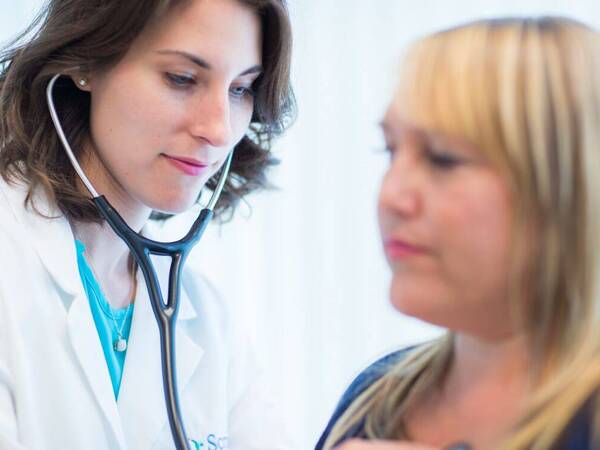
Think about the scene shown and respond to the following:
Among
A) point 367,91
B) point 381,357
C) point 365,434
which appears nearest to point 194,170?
point 381,357

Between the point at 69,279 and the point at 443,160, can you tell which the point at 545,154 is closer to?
the point at 443,160

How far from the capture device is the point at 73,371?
114 centimetres

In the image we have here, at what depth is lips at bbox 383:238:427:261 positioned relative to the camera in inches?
25.3

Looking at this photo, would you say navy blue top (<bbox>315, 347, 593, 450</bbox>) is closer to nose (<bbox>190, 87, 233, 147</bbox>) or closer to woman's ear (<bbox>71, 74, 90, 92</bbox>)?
nose (<bbox>190, 87, 233, 147</bbox>)

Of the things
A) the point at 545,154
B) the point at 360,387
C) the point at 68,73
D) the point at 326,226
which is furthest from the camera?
the point at 326,226

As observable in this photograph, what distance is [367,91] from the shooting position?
1.80 metres

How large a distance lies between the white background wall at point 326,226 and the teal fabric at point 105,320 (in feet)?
1.77

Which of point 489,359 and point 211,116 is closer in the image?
point 489,359

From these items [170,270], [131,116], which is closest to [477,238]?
[170,270]

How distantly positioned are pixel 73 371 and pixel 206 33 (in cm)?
51

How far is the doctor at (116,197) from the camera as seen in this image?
3.70 feet

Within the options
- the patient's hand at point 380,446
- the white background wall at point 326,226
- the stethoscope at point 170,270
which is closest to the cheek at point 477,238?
the patient's hand at point 380,446

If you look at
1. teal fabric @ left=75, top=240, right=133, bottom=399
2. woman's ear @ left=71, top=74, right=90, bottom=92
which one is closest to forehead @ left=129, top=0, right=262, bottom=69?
woman's ear @ left=71, top=74, right=90, bottom=92

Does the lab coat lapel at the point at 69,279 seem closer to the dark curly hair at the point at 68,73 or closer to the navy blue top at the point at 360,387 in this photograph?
the dark curly hair at the point at 68,73
